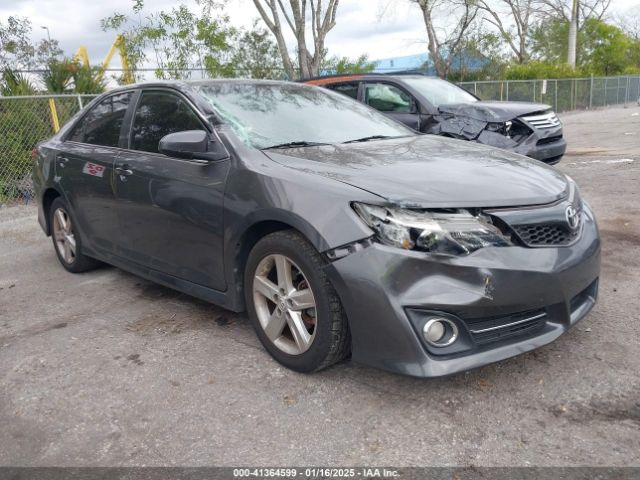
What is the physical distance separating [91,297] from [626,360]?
368cm

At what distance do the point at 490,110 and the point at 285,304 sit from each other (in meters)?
6.09

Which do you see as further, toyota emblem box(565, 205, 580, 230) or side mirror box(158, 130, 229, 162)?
side mirror box(158, 130, 229, 162)

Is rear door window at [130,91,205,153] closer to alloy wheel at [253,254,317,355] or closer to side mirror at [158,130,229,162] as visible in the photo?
side mirror at [158,130,229,162]

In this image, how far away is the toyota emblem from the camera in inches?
113

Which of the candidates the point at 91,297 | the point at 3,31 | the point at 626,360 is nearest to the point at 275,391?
the point at 626,360

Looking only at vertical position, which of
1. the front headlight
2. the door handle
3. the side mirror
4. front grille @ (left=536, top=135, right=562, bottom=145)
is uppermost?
the side mirror

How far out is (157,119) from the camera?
3.97 meters

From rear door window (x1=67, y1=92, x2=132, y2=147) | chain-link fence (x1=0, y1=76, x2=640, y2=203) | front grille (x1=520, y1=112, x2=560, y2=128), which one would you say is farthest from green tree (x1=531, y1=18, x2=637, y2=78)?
rear door window (x1=67, y1=92, x2=132, y2=147)

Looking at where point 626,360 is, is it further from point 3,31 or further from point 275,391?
point 3,31

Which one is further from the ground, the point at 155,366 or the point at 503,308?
the point at 503,308

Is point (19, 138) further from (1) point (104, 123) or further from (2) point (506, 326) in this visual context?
(2) point (506, 326)

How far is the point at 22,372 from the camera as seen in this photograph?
10.9 ft

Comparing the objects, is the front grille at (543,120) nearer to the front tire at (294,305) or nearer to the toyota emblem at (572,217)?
the toyota emblem at (572,217)

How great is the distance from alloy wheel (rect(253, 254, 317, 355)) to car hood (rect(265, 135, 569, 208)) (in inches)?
21.0
